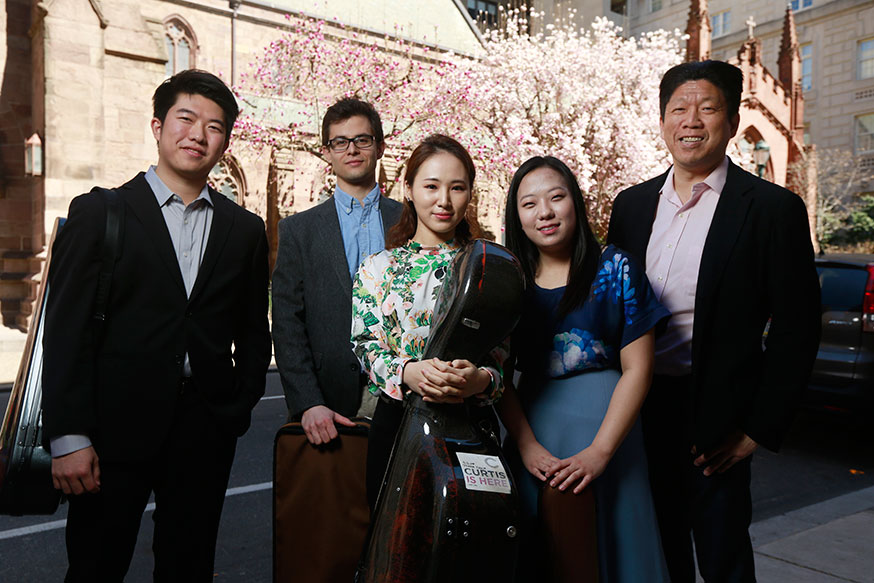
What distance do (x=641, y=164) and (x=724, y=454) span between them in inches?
763

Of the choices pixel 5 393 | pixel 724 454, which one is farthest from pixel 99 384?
pixel 5 393

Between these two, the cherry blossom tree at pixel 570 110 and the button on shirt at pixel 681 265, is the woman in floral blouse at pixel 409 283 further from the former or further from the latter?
the cherry blossom tree at pixel 570 110

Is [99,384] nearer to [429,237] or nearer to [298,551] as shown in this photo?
[298,551]

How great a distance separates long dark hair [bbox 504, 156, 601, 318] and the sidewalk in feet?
7.86

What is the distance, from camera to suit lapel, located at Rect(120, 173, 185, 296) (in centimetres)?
234

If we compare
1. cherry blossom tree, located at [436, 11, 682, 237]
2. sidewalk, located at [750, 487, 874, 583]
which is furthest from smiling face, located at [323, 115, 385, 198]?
cherry blossom tree, located at [436, 11, 682, 237]

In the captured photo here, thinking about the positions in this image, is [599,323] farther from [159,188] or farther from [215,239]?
[159,188]

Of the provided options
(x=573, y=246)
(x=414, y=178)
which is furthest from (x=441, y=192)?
(x=573, y=246)

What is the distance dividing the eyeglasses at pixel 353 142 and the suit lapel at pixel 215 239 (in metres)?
0.66

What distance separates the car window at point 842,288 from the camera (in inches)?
253

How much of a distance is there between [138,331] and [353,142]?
1.29m

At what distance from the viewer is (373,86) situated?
58.2 ft

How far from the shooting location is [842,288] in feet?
21.6

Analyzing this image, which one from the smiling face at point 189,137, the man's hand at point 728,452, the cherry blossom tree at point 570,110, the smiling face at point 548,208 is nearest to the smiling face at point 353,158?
the smiling face at point 189,137
